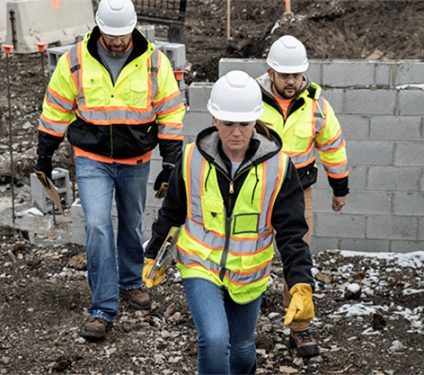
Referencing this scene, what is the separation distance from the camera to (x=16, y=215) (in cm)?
812

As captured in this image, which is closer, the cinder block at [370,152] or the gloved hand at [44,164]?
the gloved hand at [44,164]

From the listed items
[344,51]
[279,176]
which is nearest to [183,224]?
[279,176]

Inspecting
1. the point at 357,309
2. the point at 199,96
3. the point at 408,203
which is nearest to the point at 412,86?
the point at 408,203

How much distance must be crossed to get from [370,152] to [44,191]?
9.23ft

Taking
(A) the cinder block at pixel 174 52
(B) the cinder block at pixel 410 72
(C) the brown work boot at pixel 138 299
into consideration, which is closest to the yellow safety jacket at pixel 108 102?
(C) the brown work boot at pixel 138 299

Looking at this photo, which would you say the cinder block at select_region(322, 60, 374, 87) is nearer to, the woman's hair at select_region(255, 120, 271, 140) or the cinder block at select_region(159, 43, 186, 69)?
the cinder block at select_region(159, 43, 186, 69)

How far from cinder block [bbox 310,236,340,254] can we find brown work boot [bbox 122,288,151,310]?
153 centimetres

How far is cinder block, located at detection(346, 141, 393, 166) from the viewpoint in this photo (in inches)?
276

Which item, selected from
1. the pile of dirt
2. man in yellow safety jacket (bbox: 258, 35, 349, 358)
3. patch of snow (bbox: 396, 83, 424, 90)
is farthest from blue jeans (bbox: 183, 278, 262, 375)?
patch of snow (bbox: 396, 83, 424, 90)

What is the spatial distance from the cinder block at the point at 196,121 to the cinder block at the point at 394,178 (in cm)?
125

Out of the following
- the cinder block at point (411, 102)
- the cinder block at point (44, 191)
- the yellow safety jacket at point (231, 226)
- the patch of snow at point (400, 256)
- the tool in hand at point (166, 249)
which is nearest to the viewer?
the yellow safety jacket at point (231, 226)

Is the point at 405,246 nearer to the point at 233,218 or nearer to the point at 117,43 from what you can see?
the point at 117,43

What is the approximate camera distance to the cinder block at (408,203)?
7098 mm

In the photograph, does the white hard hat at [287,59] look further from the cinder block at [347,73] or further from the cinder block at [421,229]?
the cinder block at [421,229]
